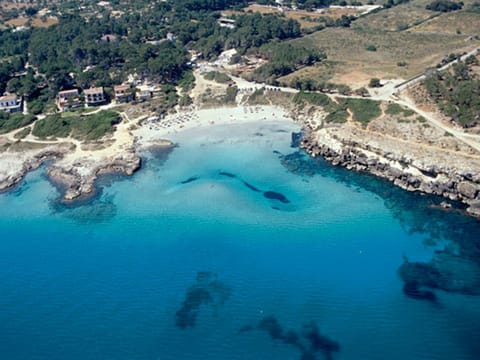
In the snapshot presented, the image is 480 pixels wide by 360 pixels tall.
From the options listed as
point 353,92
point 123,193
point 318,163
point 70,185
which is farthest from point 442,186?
point 70,185

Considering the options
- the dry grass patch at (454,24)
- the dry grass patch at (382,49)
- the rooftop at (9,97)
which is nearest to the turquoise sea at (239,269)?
the rooftop at (9,97)

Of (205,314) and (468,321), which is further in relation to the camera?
(205,314)

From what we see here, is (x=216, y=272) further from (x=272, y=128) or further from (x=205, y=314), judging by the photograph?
(x=272, y=128)

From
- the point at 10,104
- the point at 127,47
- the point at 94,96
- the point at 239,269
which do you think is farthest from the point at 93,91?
the point at 239,269

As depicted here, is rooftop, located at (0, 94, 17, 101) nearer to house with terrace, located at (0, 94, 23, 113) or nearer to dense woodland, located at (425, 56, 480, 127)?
house with terrace, located at (0, 94, 23, 113)

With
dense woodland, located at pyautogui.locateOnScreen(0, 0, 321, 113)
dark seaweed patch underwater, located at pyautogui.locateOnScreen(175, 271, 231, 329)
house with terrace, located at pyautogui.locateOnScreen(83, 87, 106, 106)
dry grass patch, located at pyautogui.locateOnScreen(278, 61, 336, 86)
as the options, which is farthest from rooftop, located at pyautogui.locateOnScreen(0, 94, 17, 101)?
dark seaweed patch underwater, located at pyautogui.locateOnScreen(175, 271, 231, 329)

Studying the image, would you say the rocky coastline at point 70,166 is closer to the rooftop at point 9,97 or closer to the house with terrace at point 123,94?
the house with terrace at point 123,94
